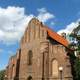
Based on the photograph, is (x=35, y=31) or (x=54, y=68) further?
(x=35, y=31)

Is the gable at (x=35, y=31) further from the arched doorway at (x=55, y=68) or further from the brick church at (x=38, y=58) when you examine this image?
the arched doorway at (x=55, y=68)

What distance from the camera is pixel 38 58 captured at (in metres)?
A: 42.8

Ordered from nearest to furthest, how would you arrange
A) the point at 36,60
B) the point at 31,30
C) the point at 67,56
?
the point at 67,56 < the point at 36,60 < the point at 31,30

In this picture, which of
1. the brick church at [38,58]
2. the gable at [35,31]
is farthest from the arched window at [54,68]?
the gable at [35,31]

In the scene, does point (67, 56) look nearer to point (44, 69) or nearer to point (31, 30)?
point (44, 69)

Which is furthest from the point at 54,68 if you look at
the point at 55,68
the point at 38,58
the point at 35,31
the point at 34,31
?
the point at 34,31

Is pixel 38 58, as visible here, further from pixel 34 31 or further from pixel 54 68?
pixel 34 31

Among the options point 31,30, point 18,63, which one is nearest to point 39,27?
point 31,30

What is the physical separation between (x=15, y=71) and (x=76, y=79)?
13.2 metres

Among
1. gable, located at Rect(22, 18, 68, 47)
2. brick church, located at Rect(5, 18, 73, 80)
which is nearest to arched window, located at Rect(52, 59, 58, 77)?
brick church, located at Rect(5, 18, 73, 80)

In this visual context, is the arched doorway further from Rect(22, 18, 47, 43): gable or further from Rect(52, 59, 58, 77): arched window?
Rect(22, 18, 47, 43): gable

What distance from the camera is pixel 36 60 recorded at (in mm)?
43094

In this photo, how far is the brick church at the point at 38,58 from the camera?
4069 cm

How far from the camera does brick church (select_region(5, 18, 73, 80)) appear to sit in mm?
40688
